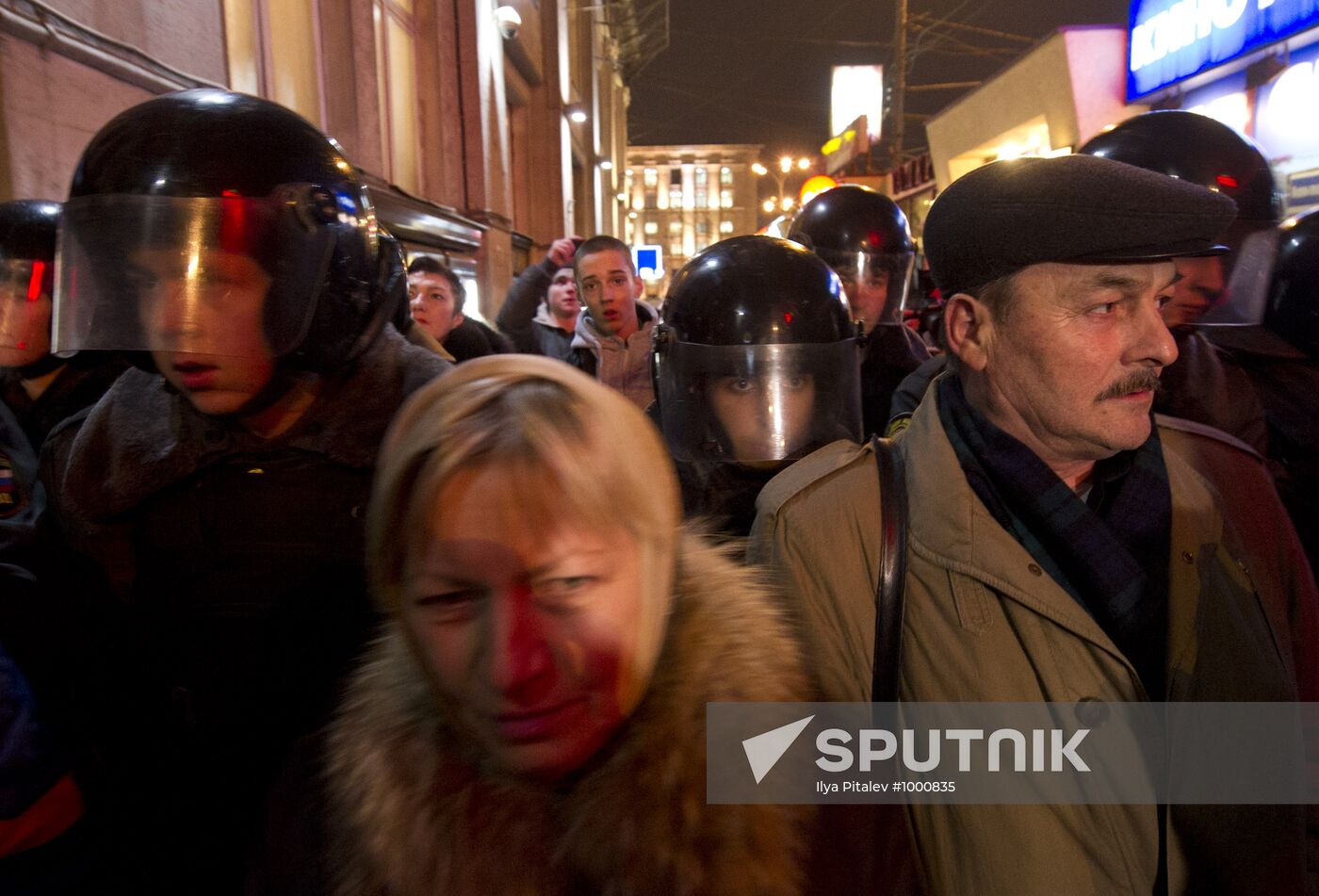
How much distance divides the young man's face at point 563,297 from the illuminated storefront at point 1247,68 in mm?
6776

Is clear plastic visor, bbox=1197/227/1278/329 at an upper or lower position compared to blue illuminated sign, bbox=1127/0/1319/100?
lower

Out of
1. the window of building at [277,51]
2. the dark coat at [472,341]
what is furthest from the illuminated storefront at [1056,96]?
the dark coat at [472,341]

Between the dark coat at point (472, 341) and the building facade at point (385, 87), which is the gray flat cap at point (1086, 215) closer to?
the dark coat at point (472, 341)

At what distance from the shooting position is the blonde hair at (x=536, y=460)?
1037mm

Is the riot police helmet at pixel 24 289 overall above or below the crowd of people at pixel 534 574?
above

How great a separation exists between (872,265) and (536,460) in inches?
142

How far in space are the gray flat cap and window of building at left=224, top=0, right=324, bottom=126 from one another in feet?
17.1

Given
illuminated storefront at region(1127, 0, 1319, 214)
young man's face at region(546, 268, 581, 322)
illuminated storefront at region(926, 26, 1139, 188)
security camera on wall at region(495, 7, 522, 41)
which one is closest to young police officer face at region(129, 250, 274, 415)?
young man's face at region(546, 268, 581, 322)

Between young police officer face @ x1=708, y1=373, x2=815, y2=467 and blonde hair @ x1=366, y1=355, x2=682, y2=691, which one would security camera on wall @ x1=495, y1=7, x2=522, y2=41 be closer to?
young police officer face @ x1=708, y1=373, x2=815, y2=467

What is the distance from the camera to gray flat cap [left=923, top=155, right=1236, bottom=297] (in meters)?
1.50

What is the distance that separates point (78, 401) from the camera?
8.05 feet

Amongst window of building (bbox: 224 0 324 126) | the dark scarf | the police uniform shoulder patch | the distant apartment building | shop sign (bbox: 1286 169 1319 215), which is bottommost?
the dark scarf

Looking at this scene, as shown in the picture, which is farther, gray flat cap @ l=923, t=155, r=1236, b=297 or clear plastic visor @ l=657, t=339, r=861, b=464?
clear plastic visor @ l=657, t=339, r=861, b=464

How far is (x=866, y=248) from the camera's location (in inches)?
170
